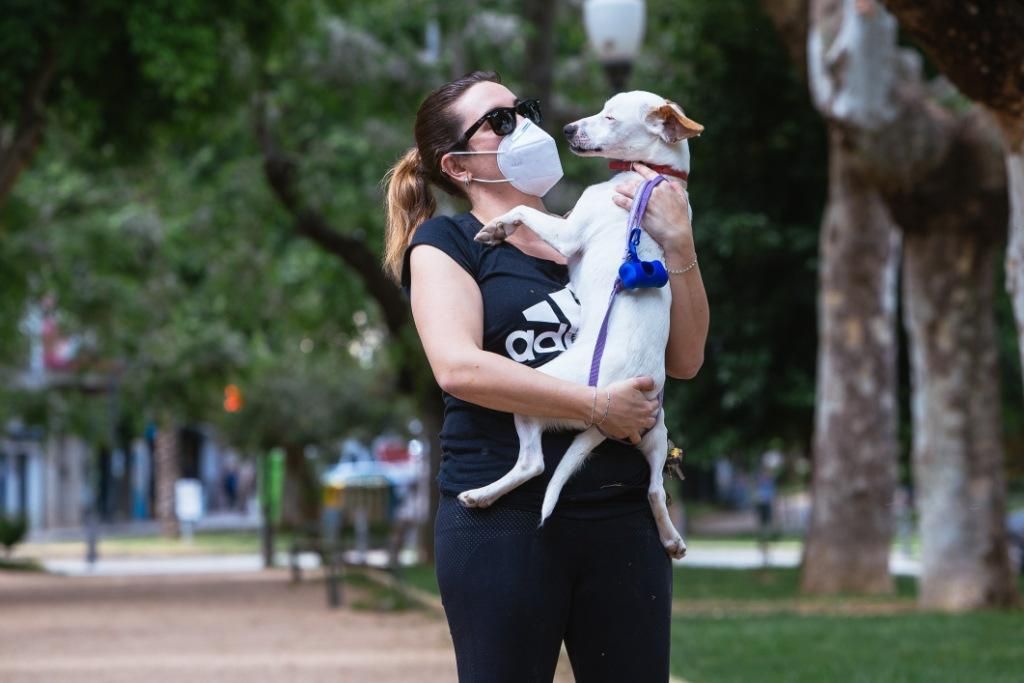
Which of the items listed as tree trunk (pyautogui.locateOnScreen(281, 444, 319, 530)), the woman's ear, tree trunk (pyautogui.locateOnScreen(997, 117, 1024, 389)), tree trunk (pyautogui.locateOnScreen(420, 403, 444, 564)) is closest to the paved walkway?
tree trunk (pyautogui.locateOnScreen(420, 403, 444, 564))

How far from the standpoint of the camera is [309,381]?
41656 mm

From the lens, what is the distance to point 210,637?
47.1 ft

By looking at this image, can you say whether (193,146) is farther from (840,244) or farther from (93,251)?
(840,244)

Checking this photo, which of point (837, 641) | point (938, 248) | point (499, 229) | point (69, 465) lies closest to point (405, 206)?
point (499, 229)

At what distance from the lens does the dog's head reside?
3.80 m

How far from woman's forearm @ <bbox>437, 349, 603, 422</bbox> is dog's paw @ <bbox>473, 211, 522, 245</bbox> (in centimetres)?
33

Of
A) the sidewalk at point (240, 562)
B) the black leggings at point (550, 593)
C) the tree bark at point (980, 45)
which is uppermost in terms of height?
the tree bark at point (980, 45)

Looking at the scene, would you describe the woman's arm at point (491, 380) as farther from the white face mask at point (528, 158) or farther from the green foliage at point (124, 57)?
the green foliage at point (124, 57)

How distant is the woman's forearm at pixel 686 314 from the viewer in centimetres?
368

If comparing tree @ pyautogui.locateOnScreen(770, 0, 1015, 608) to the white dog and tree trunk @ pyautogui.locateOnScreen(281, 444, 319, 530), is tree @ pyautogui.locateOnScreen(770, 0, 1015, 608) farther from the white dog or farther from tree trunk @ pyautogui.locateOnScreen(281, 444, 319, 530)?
tree trunk @ pyautogui.locateOnScreen(281, 444, 319, 530)

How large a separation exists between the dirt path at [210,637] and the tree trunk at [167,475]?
67.5 ft

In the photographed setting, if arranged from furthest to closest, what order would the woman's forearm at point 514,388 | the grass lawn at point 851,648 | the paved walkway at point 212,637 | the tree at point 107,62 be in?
the tree at point 107,62
the paved walkway at point 212,637
the grass lawn at point 851,648
the woman's forearm at point 514,388

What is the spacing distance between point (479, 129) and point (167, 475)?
41447 mm

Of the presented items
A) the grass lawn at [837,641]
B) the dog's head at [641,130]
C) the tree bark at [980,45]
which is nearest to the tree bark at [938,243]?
the grass lawn at [837,641]
